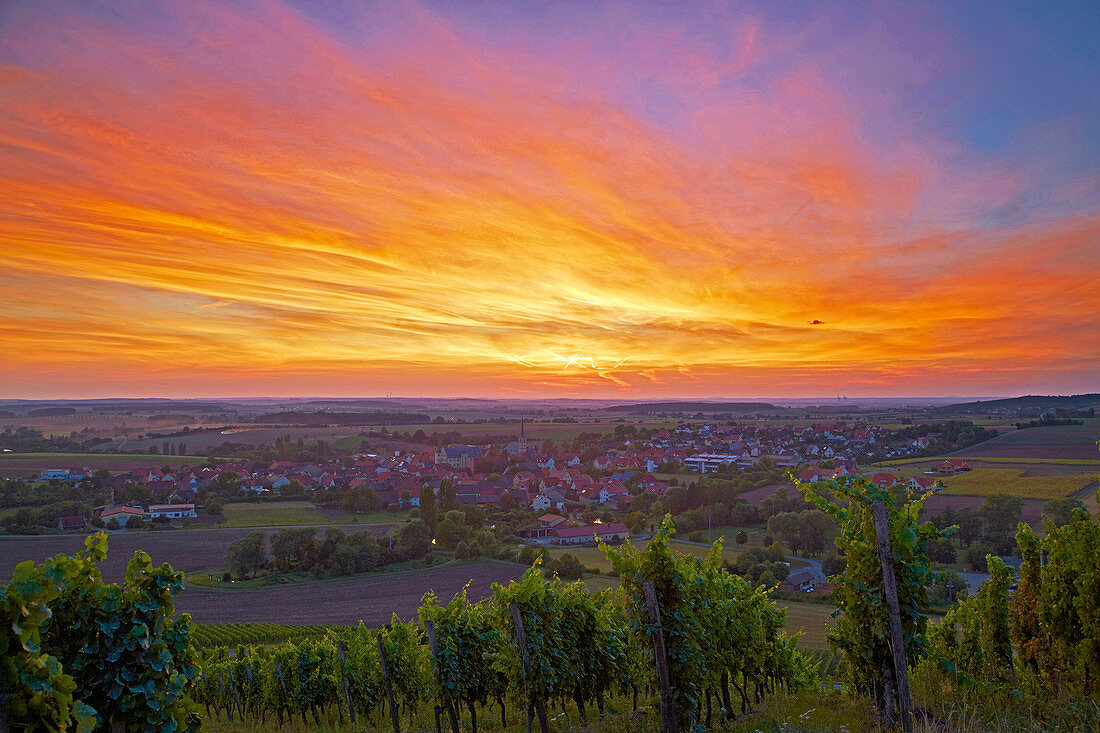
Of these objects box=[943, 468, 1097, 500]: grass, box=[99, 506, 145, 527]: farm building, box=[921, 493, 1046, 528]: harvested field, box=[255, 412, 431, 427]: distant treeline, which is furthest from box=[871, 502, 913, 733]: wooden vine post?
box=[255, 412, 431, 427]: distant treeline

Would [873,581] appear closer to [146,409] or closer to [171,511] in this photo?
[171,511]

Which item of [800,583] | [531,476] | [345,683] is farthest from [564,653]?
[531,476]

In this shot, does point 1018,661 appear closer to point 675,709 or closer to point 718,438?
point 675,709

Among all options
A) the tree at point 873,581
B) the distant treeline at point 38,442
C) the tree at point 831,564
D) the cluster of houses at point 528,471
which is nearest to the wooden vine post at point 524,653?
the tree at point 873,581

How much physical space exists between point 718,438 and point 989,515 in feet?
247

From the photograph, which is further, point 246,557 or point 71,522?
point 71,522

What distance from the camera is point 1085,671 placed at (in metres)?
7.79

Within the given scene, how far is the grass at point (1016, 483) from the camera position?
44969mm

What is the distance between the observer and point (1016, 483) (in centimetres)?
4978

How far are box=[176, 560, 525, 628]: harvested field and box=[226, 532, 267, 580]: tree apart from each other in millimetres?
3642

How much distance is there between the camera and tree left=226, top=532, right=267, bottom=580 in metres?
45.9

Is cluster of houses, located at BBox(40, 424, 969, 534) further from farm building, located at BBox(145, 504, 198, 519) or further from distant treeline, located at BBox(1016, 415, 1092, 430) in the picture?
distant treeline, located at BBox(1016, 415, 1092, 430)

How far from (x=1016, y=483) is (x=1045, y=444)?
880 inches

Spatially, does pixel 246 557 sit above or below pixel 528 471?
below
